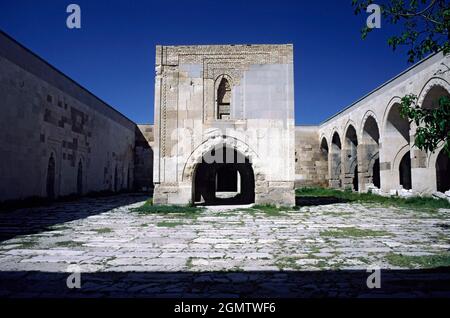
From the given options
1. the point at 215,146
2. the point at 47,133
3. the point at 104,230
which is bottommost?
the point at 104,230

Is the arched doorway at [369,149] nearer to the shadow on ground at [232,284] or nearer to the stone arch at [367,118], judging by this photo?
the stone arch at [367,118]

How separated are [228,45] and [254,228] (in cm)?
761

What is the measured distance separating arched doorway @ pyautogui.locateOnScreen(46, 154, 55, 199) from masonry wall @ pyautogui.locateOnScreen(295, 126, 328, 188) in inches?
661

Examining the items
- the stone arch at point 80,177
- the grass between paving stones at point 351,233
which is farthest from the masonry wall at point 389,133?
the stone arch at point 80,177

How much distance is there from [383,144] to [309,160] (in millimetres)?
9280

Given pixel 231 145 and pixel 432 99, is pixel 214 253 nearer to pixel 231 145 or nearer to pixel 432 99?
pixel 231 145

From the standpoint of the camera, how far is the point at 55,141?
48.5 ft

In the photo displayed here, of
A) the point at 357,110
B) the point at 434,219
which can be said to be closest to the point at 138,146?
the point at 357,110

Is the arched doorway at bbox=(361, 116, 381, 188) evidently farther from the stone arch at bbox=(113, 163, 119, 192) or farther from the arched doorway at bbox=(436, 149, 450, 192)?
the stone arch at bbox=(113, 163, 119, 192)

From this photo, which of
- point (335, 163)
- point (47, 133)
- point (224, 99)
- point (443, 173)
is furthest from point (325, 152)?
point (47, 133)

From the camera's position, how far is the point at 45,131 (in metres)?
14.0

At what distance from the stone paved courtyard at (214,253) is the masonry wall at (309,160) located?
16.7 m

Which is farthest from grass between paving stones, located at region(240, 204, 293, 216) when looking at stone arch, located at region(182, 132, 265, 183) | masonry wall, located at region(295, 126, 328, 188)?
masonry wall, located at region(295, 126, 328, 188)

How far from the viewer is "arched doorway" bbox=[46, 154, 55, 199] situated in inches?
569
